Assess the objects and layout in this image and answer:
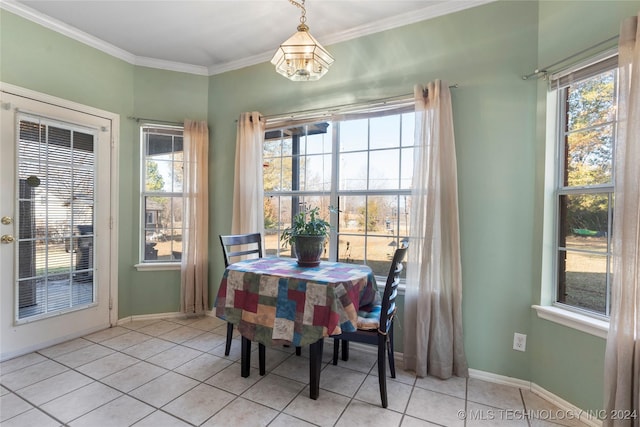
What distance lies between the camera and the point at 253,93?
317cm

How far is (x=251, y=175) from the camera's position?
9.94 feet

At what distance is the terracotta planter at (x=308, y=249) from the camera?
2234 mm

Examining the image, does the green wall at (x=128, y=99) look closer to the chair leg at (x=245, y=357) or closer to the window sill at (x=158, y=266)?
the window sill at (x=158, y=266)

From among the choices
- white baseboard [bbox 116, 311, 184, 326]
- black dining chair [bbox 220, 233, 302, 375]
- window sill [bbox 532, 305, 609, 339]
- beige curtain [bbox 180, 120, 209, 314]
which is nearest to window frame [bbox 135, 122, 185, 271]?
beige curtain [bbox 180, 120, 209, 314]

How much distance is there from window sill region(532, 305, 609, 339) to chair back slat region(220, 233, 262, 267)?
7.33 feet

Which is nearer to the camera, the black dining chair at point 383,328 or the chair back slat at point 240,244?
the black dining chair at point 383,328

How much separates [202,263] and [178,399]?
1593 mm

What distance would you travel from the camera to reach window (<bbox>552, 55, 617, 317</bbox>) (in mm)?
1728

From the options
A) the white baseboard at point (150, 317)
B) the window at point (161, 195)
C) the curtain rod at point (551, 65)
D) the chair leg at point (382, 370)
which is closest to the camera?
the curtain rod at point (551, 65)

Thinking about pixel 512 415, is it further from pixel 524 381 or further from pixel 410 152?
pixel 410 152

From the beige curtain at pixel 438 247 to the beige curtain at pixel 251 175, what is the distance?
1.59 meters

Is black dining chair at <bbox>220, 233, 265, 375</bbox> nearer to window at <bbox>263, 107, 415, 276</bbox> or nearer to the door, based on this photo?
window at <bbox>263, 107, 415, 276</bbox>

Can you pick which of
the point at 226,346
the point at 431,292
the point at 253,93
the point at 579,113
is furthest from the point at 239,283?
the point at 579,113

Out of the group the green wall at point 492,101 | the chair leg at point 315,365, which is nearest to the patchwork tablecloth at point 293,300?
the chair leg at point 315,365
